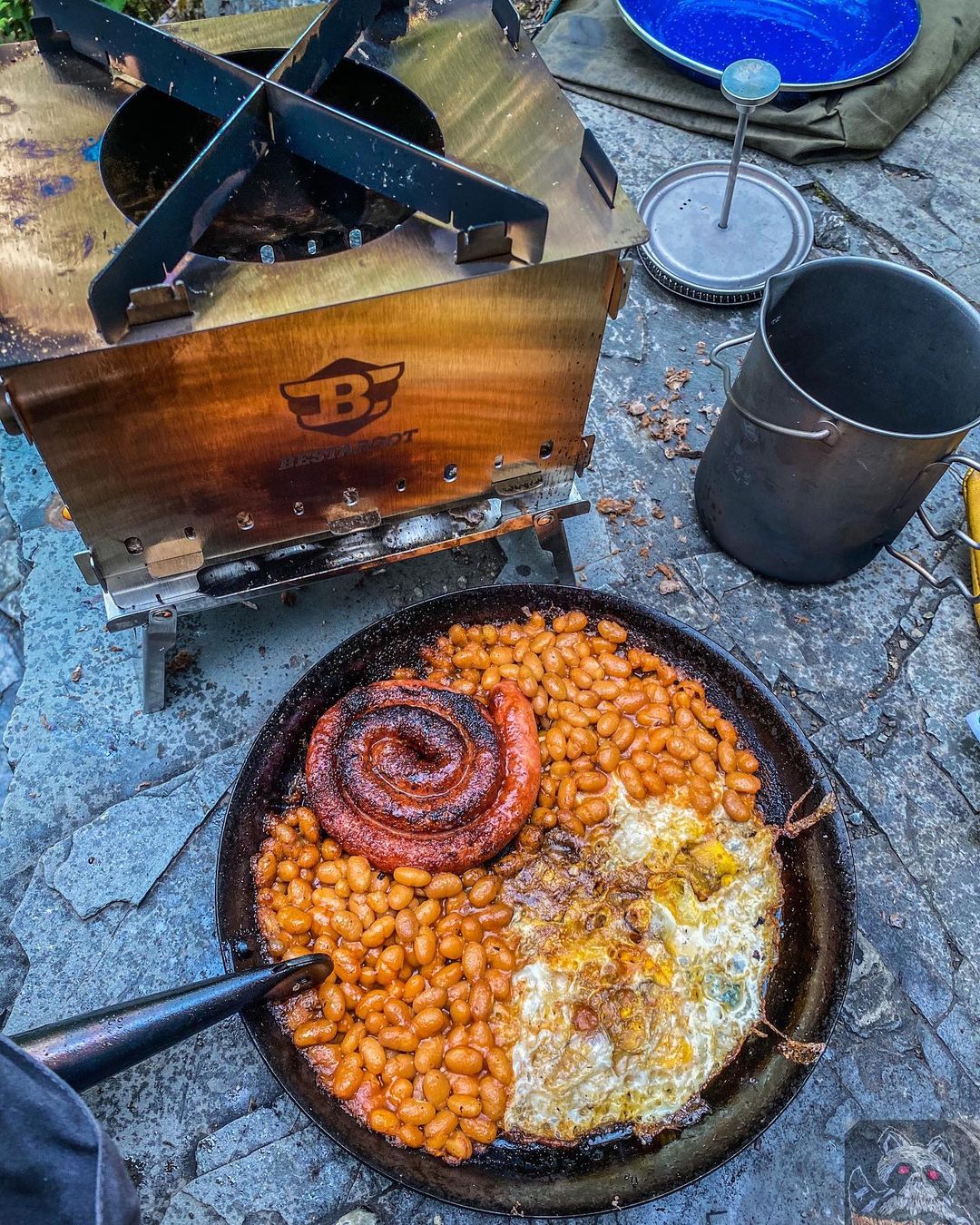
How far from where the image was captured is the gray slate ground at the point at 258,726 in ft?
7.39

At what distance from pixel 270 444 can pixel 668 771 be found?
4.33 feet

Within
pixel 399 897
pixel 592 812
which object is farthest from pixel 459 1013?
pixel 592 812

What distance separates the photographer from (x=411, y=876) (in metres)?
2.11

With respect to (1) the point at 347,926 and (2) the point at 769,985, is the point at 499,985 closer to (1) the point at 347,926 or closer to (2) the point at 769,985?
(1) the point at 347,926

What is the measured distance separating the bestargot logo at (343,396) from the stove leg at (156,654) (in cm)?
74

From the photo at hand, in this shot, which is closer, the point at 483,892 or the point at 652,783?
the point at 483,892

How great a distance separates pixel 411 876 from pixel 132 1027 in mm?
687

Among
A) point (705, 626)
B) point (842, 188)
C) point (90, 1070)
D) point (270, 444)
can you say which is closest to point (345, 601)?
point (270, 444)

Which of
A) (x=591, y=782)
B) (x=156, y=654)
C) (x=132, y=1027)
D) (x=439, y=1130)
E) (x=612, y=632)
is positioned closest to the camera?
(x=132, y=1027)

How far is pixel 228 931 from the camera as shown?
2.04 m

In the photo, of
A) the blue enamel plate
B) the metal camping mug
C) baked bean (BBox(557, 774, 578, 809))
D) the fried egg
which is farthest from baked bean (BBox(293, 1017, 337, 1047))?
the blue enamel plate

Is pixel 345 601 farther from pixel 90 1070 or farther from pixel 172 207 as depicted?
pixel 90 1070

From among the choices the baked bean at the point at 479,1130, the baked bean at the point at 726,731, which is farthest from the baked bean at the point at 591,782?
the baked bean at the point at 479,1130

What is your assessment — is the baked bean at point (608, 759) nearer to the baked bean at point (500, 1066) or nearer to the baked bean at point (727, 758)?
the baked bean at point (727, 758)
